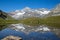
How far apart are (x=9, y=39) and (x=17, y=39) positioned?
2450 mm

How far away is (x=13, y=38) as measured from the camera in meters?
46.8

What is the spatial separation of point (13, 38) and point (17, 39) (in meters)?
1.29

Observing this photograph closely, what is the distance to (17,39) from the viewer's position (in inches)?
1823

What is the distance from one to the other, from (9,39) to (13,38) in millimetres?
1231

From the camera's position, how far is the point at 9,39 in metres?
47.0
